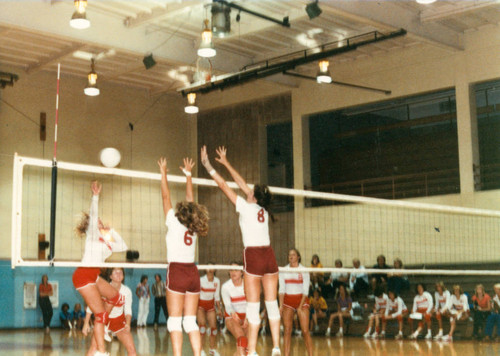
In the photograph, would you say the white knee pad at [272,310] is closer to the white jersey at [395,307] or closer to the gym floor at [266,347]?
the gym floor at [266,347]

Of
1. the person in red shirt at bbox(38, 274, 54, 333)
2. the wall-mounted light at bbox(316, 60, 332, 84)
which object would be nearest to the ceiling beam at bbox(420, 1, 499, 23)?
the wall-mounted light at bbox(316, 60, 332, 84)

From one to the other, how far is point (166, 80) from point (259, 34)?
203 inches

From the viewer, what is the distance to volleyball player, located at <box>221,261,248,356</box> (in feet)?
34.2

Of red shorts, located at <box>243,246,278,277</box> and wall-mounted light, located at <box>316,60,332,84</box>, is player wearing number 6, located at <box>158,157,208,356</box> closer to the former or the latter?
red shorts, located at <box>243,246,278,277</box>

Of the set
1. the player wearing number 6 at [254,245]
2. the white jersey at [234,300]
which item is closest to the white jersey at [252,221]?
the player wearing number 6 at [254,245]

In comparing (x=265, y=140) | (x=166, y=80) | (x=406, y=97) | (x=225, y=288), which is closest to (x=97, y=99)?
(x=166, y=80)

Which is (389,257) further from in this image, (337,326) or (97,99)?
(97,99)

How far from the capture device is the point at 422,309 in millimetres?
16984

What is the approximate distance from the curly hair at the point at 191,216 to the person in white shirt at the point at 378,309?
1122 cm

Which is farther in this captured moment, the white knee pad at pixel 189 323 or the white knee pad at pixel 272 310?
the white knee pad at pixel 272 310

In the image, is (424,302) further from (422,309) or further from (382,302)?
(382,302)

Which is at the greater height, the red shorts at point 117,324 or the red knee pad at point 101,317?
the red knee pad at point 101,317

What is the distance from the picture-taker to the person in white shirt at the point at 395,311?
682 inches

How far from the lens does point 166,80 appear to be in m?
22.7
